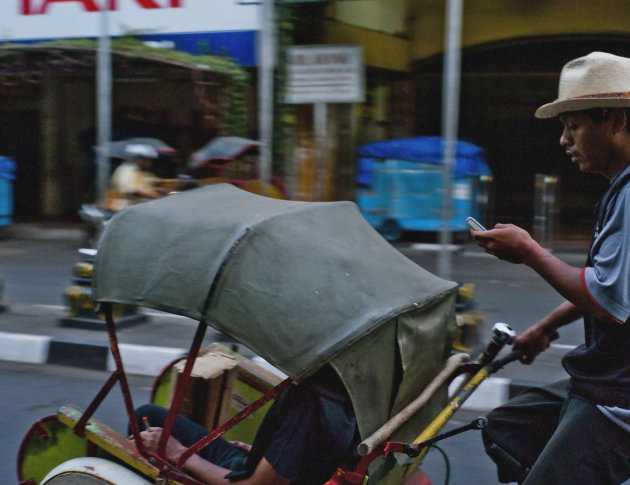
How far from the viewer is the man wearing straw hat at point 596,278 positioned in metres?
1.86

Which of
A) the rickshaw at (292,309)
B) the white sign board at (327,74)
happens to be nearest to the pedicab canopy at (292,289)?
the rickshaw at (292,309)

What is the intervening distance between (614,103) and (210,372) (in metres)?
1.66

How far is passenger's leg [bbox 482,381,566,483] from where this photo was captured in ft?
7.55

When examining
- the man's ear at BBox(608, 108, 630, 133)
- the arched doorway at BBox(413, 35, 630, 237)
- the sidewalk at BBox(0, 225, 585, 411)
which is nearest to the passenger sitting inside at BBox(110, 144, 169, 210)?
the sidewalk at BBox(0, 225, 585, 411)

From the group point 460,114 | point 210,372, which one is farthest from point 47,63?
point 210,372

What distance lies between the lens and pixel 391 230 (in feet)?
37.1

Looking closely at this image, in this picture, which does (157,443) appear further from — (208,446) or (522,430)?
(522,430)

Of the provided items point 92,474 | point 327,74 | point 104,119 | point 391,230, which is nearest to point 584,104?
→ point 92,474

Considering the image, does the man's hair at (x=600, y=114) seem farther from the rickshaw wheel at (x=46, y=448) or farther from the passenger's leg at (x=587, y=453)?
the rickshaw wheel at (x=46, y=448)

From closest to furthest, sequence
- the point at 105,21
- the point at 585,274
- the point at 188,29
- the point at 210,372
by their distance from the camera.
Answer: the point at 585,274, the point at 210,372, the point at 105,21, the point at 188,29

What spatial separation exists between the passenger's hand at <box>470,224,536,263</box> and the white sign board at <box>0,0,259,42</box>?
8918 millimetres

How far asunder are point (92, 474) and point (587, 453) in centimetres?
136

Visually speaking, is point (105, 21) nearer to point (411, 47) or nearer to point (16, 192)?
point (411, 47)

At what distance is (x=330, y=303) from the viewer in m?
2.24
